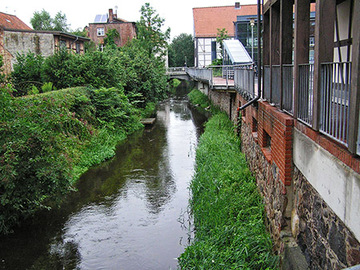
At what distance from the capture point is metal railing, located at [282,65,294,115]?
6105 millimetres

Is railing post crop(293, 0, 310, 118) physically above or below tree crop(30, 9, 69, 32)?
below

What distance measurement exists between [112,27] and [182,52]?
30.5 metres

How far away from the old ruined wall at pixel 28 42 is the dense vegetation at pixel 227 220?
21.5 m

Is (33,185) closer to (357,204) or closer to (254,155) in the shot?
(254,155)

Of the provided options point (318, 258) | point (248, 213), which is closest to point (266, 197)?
point (248, 213)

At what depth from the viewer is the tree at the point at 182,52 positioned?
77706mm

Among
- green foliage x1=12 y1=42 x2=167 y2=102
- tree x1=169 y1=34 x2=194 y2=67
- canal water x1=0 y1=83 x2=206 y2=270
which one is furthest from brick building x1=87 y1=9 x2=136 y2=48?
canal water x1=0 y1=83 x2=206 y2=270

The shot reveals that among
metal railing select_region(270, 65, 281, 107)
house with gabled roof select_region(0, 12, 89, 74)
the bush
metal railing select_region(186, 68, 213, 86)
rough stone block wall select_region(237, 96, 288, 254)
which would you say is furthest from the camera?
house with gabled roof select_region(0, 12, 89, 74)

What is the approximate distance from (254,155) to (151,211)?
3.15 metres

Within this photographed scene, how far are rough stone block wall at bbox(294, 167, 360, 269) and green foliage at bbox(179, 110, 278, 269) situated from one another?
1115mm

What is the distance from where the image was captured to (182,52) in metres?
84.0

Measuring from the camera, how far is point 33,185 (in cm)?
870

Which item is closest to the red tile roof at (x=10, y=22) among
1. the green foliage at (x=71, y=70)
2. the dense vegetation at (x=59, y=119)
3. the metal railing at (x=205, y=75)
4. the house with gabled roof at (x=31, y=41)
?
the house with gabled roof at (x=31, y=41)

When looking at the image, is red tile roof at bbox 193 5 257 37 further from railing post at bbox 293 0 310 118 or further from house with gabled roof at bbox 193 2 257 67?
railing post at bbox 293 0 310 118
